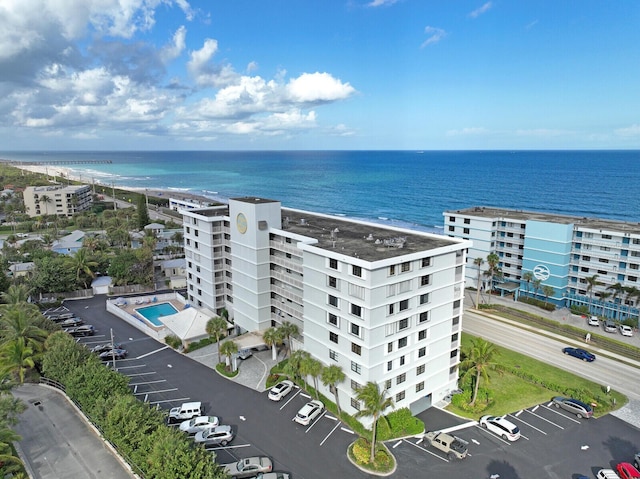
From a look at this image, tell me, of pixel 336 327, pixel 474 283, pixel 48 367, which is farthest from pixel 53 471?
pixel 474 283

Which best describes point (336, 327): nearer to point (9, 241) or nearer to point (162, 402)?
point (162, 402)

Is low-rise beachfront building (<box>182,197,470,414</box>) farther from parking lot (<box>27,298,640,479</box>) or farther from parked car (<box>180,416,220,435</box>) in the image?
parked car (<box>180,416,220,435</box>)

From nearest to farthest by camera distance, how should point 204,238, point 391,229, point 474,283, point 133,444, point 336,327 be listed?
1. point 133,444
2. point 336,327
3. point 391,229
4. point 204,238
5. point 474,283

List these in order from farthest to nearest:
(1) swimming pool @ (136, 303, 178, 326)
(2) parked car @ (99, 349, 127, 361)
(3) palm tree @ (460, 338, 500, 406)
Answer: (1) swimming pool @ (136, 303, 178, 326) → (2) parked car @ (99, 349, 127, 361) → (3) palm tree @ (460, 338, 500, 406)

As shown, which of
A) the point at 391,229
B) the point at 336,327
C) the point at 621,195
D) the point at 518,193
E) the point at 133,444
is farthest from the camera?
the point at 518,193

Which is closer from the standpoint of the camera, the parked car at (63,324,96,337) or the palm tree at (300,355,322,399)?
the palm tree at (300,355,322,399)

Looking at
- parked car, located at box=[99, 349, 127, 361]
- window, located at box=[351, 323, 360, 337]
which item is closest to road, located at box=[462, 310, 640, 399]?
window, located at box=[351, 323, 360, 337]
